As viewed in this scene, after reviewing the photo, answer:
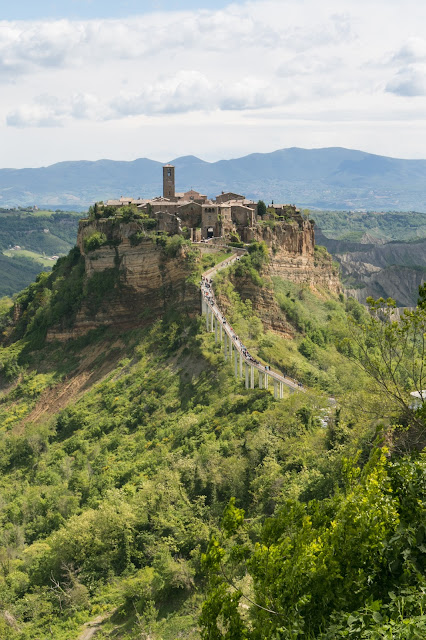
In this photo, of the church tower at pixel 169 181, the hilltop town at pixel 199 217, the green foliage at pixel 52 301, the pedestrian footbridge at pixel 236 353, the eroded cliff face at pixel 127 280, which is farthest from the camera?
the church tower at pixel 169 181

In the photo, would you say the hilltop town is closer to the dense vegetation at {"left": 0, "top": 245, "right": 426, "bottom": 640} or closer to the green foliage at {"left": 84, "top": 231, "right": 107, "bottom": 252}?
the green foliage at {"left": 84, "top": 231, "right": 107, "bottom": 252}

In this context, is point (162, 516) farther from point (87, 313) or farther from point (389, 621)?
point (87, 313)

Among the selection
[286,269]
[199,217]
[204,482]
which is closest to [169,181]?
[199,217]

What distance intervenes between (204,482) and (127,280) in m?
27.6

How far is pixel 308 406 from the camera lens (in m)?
34.3

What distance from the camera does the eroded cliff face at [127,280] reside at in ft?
177

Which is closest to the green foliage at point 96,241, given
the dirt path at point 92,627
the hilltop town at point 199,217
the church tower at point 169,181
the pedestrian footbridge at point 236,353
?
the hilltop town at point 199,217

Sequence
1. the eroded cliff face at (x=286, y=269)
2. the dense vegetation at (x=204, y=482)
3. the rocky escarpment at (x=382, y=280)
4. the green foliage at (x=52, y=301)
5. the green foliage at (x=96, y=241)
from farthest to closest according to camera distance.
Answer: the rocky escarpment at (x=382, y=280) < the green foliage at (x=52, y=301) < the green foliage at (x=96, y=241) < the eroded cliff face at (x=286, y=269) < the dense vegetation at (x=204, y=482)

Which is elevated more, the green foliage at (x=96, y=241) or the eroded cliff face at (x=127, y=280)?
the green foliage at (x=96, y=241)

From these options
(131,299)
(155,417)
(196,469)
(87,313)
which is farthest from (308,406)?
(87,313)

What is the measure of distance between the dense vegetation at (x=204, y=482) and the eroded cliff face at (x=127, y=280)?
54.9 inches

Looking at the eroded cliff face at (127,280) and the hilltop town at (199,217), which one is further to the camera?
the hilltop town at (199,217)

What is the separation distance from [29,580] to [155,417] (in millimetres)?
15104

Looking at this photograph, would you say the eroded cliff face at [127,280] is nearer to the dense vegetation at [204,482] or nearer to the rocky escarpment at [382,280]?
the dense vegetation at [204,482]
